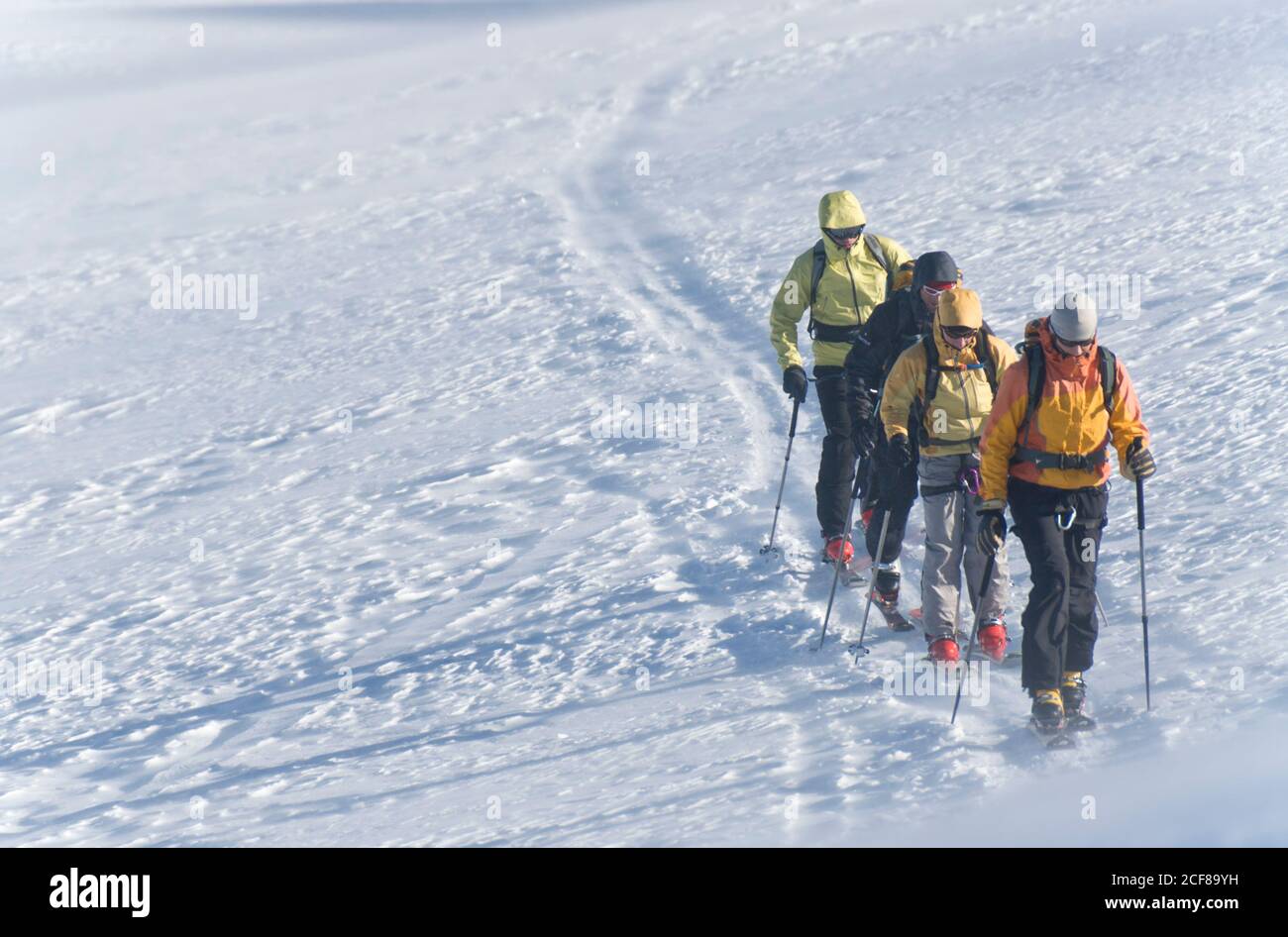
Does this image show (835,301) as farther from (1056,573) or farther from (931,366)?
(1056,573)

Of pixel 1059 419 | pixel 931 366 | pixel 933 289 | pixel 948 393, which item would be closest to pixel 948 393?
pixel 948 393

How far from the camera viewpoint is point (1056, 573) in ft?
21.7

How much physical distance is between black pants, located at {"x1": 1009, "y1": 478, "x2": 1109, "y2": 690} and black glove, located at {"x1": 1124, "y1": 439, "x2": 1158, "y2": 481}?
0.63 feet

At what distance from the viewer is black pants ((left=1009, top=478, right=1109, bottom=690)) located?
21.7 feet

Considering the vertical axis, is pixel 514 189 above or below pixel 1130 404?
above

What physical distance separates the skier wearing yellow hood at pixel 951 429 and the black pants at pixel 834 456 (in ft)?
3.76

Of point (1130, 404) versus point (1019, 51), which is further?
point (1019, 51)

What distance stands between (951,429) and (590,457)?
212 inches

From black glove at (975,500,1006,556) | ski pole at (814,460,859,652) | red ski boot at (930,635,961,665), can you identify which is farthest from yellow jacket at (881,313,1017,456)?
ski pole at (814,460,859,652)

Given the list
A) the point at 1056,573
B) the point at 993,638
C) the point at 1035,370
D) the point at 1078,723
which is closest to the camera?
the point at 1035,370

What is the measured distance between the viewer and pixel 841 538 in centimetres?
879

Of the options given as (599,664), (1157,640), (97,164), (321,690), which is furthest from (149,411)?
(97,164)
